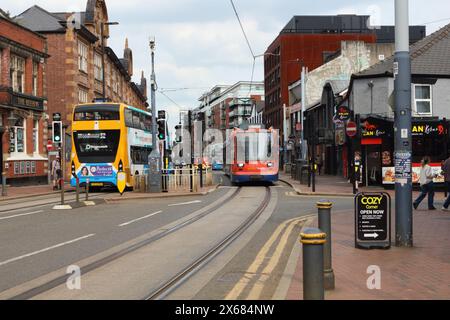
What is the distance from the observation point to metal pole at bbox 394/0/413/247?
9898 mm

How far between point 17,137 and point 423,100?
23.9m

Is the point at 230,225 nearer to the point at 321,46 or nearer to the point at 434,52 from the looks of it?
the point at 434,52

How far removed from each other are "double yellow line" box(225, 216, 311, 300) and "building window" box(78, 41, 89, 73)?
37.8 m

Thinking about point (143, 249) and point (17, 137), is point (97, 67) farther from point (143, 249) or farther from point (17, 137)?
point (143, 249)

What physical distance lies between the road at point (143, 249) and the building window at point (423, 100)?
591 inches

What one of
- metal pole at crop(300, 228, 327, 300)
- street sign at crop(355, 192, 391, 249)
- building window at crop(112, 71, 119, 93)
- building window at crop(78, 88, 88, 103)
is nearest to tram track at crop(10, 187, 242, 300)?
metal pole at crop(300, 228, 327, 300)

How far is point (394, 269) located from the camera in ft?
26.5

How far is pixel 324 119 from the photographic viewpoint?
49.1 m

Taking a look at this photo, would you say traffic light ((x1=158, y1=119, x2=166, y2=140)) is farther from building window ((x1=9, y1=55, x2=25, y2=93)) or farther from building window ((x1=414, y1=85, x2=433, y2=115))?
building window ((x1=414, y1=85, x2=433, y2=115))

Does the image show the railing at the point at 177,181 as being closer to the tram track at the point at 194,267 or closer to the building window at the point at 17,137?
the building window at the point at 17,137

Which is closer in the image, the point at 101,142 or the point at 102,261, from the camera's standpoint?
the point at 102,261

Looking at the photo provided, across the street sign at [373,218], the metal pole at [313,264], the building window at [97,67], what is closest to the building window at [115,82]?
the building window at [97,67]

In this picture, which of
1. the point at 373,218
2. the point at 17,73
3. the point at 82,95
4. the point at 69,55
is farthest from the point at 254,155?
the point at 82,95

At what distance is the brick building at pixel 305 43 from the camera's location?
73.9 meters
